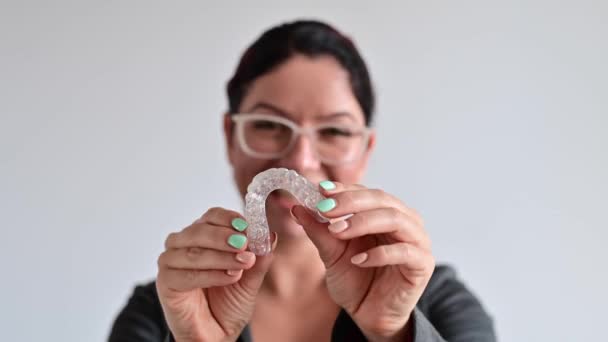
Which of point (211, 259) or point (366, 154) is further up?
point (366, 154)

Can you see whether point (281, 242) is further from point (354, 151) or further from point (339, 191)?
point (339, 191)

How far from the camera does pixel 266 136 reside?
1198 mm

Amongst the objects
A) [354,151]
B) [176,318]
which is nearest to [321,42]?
[354,151]

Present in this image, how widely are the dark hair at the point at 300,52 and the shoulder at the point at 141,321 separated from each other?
0.51 m

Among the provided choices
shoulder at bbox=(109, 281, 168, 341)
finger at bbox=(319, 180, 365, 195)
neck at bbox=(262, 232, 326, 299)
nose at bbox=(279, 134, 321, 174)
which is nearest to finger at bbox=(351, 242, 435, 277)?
finger at bbox=(319, 180, 365, 195)

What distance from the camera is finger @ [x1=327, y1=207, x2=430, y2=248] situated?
2.46 ft

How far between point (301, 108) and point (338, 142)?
117 millimetres

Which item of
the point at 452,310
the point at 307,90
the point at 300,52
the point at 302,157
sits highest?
the point at 300,52

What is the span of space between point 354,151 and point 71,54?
3.42ft

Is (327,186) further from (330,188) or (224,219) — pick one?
(224,219)

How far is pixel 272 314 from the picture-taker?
128cm

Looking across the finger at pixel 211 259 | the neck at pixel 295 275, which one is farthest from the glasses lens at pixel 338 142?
the finger at pixel 211 259

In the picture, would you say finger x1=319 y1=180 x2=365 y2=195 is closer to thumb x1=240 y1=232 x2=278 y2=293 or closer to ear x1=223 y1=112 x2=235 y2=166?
thumb x1=240 y1=232 x2=278 y2=293

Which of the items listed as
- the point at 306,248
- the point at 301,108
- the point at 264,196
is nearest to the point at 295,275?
the point at 306,248
